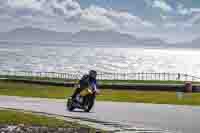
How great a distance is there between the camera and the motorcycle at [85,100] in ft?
77.4

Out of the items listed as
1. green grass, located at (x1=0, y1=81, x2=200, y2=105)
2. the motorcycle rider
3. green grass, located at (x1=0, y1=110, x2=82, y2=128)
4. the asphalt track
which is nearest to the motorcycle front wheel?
the asphalt track

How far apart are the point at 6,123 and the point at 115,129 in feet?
12.4

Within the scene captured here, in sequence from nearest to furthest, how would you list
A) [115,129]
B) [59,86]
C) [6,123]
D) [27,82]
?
[115,129]
[6,123]
[59,86]
[27,82]

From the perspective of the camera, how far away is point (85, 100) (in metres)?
24.1

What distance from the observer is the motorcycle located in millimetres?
23597

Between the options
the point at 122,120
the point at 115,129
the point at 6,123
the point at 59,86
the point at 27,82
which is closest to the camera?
the point at 115,129

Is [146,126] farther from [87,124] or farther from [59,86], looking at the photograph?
[59,86]

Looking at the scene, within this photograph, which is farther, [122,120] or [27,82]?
[27,82]

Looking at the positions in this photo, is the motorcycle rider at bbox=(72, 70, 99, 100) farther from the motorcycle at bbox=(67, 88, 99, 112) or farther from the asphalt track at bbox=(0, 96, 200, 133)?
the asphalt track at bbox=(0, 96, 200, 133)

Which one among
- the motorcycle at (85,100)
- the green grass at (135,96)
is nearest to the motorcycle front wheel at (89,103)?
the motorcycle at (85,100)

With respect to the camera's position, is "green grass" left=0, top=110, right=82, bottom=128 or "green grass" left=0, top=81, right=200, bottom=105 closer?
"green grass" left=0, top=110, right=82, bottom=128

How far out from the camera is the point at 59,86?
190ft

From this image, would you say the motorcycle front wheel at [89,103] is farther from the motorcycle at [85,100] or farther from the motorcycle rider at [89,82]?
the motorcycle rider at [89,82]

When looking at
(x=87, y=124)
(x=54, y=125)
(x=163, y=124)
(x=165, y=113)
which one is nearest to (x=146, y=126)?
(x=163, y=124)
